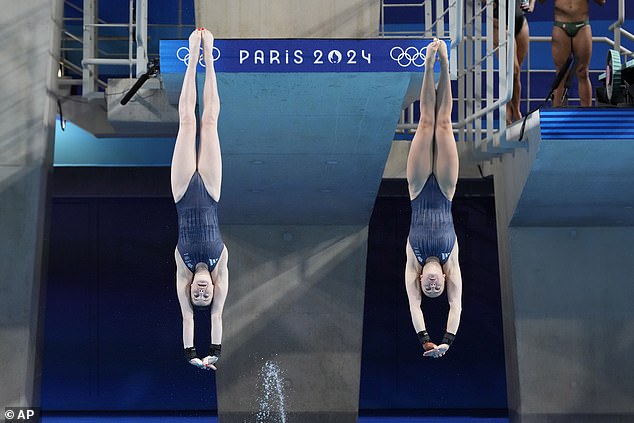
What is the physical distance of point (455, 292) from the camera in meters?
7.49

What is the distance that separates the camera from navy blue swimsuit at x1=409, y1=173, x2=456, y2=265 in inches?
284

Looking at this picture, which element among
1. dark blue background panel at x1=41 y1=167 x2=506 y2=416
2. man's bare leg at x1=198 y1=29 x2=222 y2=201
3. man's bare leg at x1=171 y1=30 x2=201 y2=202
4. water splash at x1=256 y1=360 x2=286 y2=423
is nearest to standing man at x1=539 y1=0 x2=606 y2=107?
man's bare leg at x1=198 y1=29 x2=222 y2=201

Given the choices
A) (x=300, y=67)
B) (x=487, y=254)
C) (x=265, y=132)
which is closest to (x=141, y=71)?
(x=265, y=132)

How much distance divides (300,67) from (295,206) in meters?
2.88

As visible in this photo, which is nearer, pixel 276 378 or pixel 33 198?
pixel 33 198

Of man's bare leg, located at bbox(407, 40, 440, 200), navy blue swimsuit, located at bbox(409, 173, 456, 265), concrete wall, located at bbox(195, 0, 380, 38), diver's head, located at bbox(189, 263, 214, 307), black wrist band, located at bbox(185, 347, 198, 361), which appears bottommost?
black wrist band, located at bbox(185, 347, 198, 361)

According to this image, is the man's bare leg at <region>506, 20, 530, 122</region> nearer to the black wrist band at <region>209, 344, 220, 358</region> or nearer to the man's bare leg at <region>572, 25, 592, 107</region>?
the man's bare leg at <region>572, 25, 592, 107</region>

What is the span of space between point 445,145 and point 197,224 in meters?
1.80

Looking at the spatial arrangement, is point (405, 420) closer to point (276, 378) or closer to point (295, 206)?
point (276, 378)

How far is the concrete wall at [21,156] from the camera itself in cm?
1018

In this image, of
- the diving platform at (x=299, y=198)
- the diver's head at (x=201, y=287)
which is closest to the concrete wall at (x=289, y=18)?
the diving platform at (x=299, y=198)

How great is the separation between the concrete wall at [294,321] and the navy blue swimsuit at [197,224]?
4367 millimetres

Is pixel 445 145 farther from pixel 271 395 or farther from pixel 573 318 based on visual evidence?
pixel 271 395

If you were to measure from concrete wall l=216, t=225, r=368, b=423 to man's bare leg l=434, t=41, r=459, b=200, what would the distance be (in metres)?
4.34
